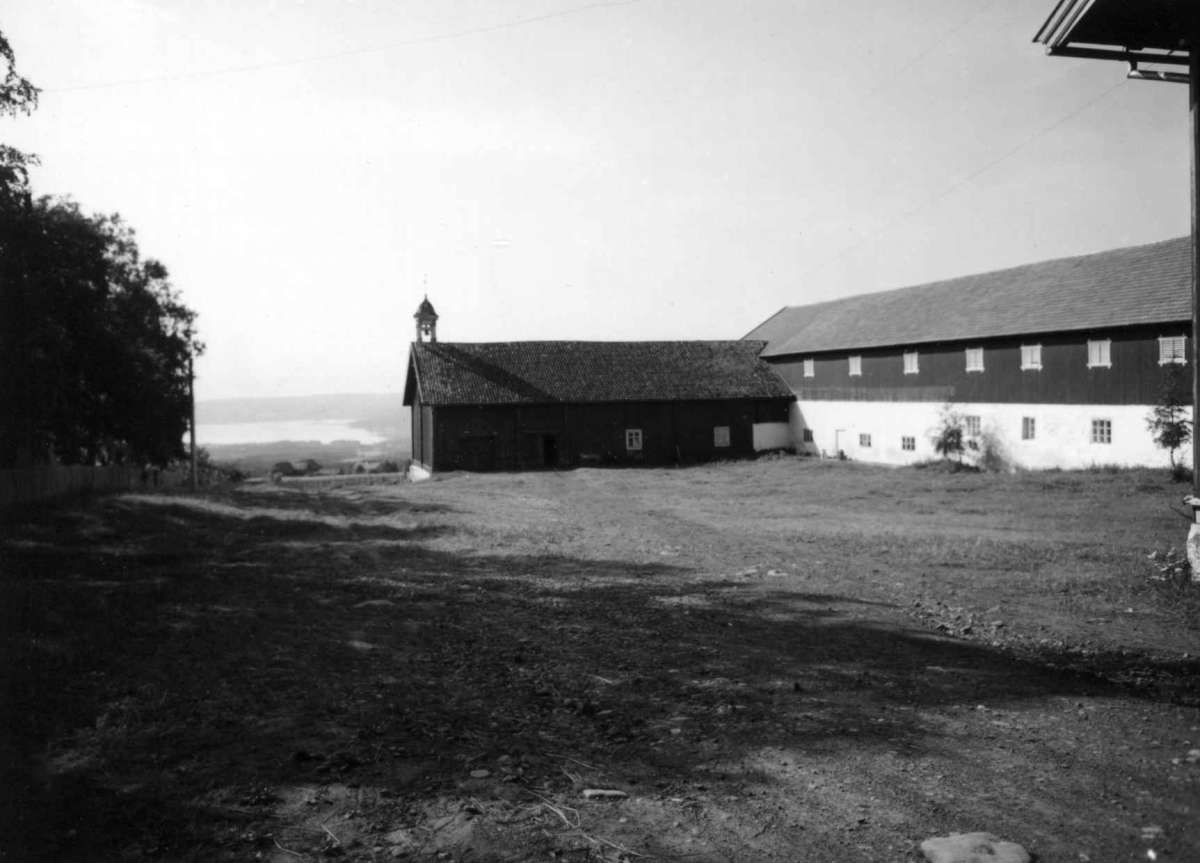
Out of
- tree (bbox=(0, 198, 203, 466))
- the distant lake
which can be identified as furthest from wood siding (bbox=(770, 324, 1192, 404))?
the distant lake

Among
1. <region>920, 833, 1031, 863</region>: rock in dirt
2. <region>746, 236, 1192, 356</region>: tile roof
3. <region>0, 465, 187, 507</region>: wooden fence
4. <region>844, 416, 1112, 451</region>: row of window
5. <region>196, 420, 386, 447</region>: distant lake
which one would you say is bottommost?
<region>920, 833, 1031, 863</region>: rock in dirt

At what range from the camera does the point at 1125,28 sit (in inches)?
421

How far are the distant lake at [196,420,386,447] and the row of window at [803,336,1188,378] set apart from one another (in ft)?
255

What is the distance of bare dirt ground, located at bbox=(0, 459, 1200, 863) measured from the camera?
448cm

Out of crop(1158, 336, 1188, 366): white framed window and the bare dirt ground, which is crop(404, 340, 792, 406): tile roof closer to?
crop(1158, 336, 1188, 366): white framed window

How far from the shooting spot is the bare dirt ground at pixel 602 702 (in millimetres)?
4484

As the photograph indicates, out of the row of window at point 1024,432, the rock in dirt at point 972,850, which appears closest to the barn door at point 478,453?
the row of window at point 1024,432

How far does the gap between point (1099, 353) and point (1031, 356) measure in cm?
258

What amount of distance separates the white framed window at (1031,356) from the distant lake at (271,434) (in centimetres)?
8612

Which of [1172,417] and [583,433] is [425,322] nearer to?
[583,433]

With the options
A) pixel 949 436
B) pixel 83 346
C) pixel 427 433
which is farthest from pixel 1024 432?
pixel 83 346

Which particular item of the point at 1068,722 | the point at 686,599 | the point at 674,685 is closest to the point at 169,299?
the point at 686,599

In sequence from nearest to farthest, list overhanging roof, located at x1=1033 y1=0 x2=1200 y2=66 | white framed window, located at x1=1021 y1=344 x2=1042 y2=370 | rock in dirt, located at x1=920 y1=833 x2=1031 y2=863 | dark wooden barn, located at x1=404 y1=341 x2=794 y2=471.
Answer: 1. rock in dirt, located at x1=920 y1=833 x2=1031 y2=863
2. overhanging roof, located at x1=1033 y1=0 x2=1200 y2=66
3. white framed window, located at x1=1021 y1=344 x2=1042 y2=370
4. dark wooden barn, located at x1=404 y1=341 x2=794 y2=471

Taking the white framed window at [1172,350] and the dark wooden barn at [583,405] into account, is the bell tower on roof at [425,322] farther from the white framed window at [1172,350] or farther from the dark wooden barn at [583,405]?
the white framed window at [1172,350]
